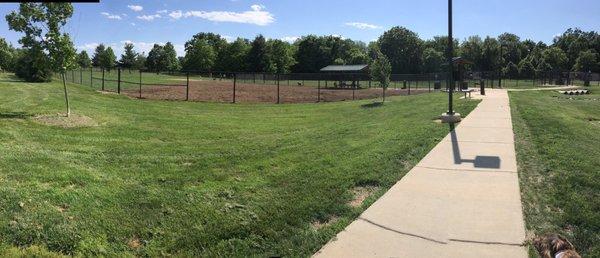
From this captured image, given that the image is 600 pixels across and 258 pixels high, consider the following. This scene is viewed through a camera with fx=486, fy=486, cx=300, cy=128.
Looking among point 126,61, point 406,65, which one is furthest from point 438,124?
point 126,61

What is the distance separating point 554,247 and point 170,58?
386 feet

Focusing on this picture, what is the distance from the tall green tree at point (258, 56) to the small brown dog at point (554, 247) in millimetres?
101385

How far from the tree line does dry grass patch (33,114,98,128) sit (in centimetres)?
9056

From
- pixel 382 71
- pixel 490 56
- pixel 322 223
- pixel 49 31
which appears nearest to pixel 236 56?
pixel 490 56

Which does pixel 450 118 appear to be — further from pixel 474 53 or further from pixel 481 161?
pixel 474 53

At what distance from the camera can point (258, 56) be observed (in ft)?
349

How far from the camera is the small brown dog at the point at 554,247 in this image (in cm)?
412

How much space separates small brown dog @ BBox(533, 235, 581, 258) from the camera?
13.5ft

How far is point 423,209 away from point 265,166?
2.99 m

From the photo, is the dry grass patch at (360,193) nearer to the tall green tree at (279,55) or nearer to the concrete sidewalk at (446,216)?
the concrete sidewalk at (446,216)

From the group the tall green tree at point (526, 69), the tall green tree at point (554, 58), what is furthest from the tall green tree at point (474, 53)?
the tall green tree at point (554, 58)

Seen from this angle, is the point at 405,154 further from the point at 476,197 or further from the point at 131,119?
the point at 131,119

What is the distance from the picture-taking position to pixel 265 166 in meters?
7.80

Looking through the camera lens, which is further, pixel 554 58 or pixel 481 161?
pixel 554 58
